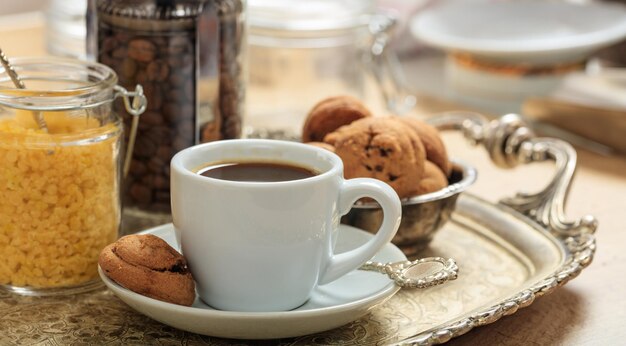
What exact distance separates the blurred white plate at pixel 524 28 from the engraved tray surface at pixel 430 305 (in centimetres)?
48

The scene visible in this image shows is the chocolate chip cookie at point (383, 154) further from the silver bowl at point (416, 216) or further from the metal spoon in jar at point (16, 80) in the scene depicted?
the metal spoon in jar at point (16, 80)

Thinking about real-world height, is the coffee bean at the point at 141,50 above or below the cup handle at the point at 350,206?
above

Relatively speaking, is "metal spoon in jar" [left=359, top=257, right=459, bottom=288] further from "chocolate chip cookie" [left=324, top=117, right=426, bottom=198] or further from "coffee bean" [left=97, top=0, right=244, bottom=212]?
"coffee bean" [left=97, top=0, right=244, bottom=212]

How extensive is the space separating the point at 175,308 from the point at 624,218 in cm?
49

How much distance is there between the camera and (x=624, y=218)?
2.87 feet

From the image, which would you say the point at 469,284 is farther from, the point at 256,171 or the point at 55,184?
the point at 55,184

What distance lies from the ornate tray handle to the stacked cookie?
0.11m

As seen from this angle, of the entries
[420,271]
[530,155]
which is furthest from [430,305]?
[530,155]

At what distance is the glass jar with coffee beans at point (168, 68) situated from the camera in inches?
29.0

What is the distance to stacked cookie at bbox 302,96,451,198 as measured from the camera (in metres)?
0.67

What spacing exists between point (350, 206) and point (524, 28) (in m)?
0.83

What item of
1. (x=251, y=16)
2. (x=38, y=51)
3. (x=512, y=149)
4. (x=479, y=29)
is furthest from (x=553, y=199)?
(x=38, y=51)

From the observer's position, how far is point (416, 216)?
0.70m

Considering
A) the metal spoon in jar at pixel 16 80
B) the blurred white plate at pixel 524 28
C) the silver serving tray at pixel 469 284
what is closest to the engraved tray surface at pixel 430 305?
the silver serving tray at pixel 469 284
